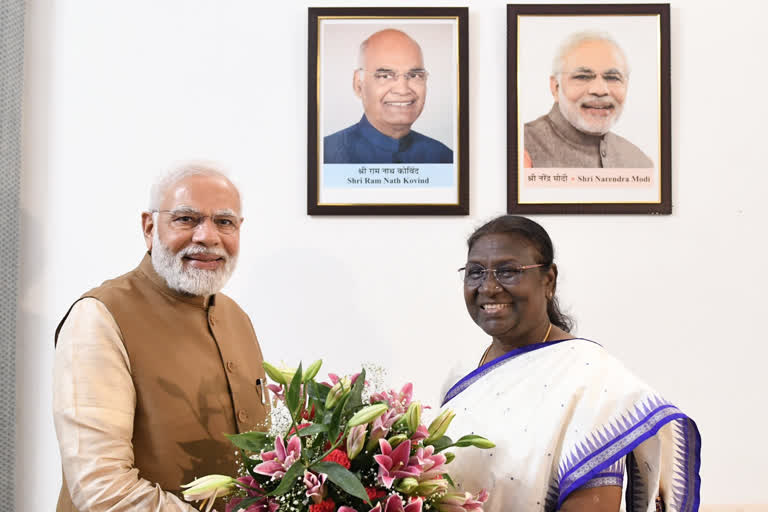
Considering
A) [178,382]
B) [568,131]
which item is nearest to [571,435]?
[178,382]

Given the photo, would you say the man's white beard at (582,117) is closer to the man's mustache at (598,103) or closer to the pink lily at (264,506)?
the man's mustache at (598,103)

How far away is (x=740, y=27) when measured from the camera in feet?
8.84

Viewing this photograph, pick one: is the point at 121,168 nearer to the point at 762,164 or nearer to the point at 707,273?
the point at 707,273

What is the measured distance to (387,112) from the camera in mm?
2678

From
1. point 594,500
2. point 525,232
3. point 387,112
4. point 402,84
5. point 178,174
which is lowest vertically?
point 594,500

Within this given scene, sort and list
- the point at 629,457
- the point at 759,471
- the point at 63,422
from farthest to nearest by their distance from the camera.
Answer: the point at 759,471, the point at 629,457, the point at 63,422

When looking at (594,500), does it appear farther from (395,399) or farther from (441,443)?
(395,399)

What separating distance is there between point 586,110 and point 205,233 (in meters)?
1.53

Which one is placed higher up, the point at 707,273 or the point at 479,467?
the point at 707,273

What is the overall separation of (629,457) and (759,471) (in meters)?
1.14

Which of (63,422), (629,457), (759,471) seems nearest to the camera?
(63,422)

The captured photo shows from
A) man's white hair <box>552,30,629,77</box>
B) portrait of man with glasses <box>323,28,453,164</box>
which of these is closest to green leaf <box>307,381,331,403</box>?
portrait of man with glasses <box>323,28,453,164</box>

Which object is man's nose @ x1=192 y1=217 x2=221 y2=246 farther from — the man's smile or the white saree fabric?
the man's smile

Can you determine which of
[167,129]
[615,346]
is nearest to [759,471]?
[615,346]
